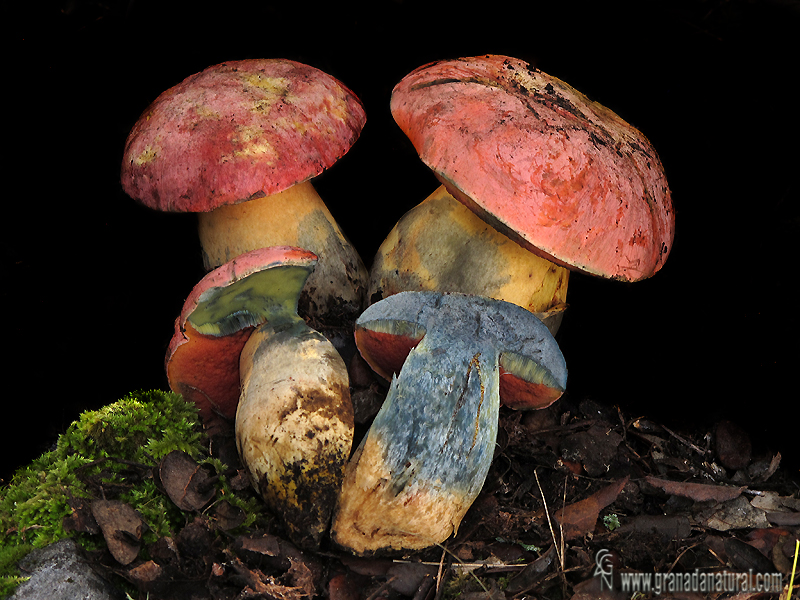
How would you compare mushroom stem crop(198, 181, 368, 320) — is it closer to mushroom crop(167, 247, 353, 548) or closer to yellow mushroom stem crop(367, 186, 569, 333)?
yellow mushroom stem crop(367, 186, 569, 333)

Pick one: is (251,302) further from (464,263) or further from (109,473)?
(464,263)

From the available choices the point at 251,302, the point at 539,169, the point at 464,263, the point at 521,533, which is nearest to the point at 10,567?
the point at 251,302

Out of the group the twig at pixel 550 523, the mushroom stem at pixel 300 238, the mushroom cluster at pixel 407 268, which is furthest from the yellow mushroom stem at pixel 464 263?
the twig at pixel 550 523

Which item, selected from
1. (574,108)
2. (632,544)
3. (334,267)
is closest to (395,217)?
(334,267)

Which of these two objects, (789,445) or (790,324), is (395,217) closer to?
(790,324)

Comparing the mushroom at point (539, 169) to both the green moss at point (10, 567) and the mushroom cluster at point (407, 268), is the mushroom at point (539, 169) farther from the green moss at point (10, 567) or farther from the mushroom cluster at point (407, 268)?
the green moss at point (10, 567)

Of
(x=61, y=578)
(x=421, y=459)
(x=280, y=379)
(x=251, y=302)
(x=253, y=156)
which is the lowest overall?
(x=61, y=578)

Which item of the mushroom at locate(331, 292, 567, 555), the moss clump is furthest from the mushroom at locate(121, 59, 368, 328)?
the moss clump
